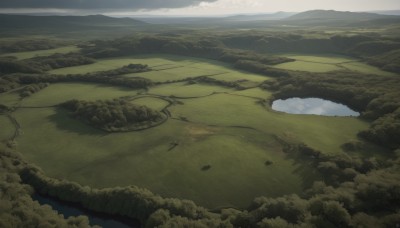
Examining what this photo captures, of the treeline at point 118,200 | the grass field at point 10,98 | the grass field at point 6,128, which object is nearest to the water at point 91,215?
the treeline at point 118,200

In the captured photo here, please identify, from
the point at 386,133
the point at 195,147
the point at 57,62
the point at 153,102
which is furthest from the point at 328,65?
the point at 57,62

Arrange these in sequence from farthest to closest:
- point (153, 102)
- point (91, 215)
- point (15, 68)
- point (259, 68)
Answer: point (259, 68) → point (15, 68) → point (153, 102) → point (91, 215)

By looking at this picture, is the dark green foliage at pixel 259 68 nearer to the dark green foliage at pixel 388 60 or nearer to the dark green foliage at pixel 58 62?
Result: the dark green foliage at pixel 388 60

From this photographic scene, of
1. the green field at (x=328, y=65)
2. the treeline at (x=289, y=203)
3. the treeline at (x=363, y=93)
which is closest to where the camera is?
the treeline at (x=289, y=203)

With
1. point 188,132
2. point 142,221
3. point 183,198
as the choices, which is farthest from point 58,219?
point 188,132

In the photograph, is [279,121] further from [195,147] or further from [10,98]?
[10,98]

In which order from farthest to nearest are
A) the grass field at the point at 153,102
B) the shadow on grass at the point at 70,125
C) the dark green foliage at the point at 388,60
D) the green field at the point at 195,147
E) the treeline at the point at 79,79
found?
the dark green foliage at the point at 388,60
the treeline at the point at 79,79
the grass field at the point at 153,102
the shadow on grass at the point at 70,125
the green field at the point at 195,147

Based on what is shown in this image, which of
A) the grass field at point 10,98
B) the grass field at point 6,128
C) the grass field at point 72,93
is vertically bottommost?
the grass field at point 6,128
